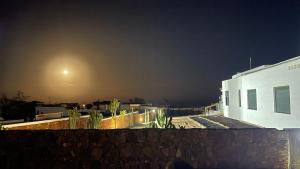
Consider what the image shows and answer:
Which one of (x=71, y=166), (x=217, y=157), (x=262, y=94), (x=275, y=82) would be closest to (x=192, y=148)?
(x=217, y=157)

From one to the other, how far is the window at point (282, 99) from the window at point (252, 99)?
411 centimetres

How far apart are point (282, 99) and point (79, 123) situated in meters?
10.9

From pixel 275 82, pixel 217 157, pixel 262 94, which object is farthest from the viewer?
pixel 262 94

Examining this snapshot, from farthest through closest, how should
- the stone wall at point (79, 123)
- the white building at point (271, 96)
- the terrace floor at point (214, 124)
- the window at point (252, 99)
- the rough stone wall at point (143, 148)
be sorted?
the window at point (252, 99)
the terrace floor at point (214, 124)
the white building at point (271, 96)
the stone wall at point (79, 123)
the rough stone wall at point (143, 148)

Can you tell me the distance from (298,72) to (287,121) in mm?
2761

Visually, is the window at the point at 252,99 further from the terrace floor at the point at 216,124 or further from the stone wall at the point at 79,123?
the stone wall at the point at 79,123

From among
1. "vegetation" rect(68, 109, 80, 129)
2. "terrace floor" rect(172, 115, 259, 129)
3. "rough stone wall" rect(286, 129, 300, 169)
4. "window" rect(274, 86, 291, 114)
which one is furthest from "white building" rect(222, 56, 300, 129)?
"vegetation" rect(68, 109, 80, 129)

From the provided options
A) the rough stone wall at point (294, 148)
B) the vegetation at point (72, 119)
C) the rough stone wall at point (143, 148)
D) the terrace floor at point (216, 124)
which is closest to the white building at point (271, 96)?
the terrace floor at point (216, 124)

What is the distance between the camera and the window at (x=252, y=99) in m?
23.6

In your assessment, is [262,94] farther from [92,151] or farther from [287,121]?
[92,151]

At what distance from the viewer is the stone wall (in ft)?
50.4

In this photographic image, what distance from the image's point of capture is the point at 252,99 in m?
24.1

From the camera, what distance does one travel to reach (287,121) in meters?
17.6

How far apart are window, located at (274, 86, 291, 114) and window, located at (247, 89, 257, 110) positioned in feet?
13.5
